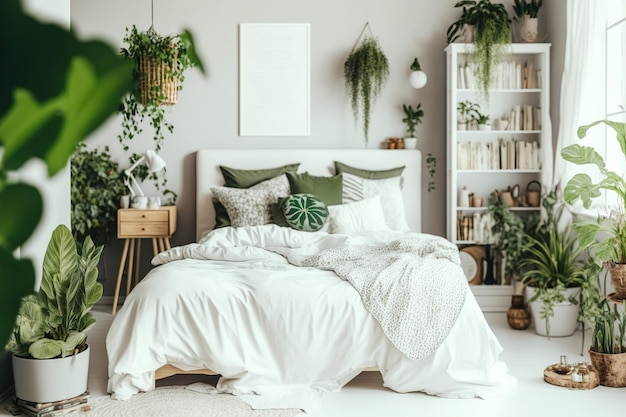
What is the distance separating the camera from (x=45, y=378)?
326 cm

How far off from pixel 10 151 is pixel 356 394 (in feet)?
11.7

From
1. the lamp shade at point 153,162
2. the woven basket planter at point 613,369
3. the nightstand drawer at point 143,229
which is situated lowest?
the woven basket planter at point 613,369

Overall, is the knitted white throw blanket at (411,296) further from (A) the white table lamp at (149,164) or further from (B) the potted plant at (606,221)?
(A) the white table lamp at (149,164)

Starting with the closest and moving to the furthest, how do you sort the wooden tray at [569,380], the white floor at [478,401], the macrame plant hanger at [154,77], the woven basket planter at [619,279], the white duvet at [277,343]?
the white floor at [478,401]
the white duvet at [277,343]
the wooden tray at [569,380]
the woven basket planter at [619,279]
the macrame plant hanger at [154,77]

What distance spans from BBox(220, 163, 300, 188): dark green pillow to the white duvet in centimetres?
210

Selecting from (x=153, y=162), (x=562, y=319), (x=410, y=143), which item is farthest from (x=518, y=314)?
(x=153, y=162)

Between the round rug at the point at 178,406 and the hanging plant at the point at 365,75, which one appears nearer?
the round rug at the point at 178,406

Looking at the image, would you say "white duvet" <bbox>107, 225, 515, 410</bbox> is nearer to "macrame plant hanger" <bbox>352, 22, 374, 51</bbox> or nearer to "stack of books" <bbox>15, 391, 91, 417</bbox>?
"stack of books" <bbox>15, 391, 91, 417</bbox>

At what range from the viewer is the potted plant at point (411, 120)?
5.90 meters

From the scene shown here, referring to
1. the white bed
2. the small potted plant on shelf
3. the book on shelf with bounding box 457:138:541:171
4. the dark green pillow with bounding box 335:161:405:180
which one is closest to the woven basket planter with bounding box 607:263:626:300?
the white bed

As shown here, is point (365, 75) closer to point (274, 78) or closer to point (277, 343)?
point (274, 78)

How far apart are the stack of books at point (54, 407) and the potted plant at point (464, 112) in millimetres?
3641

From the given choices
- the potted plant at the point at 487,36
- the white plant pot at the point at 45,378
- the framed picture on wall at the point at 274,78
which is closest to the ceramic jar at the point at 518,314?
the potted plant at the point at 487,36

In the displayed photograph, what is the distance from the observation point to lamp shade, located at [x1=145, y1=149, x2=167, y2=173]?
217 inches
